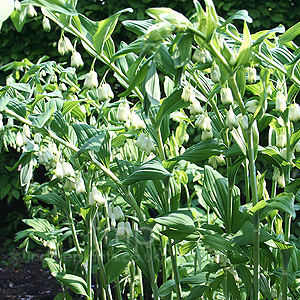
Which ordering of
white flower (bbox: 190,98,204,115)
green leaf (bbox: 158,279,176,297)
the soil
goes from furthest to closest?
the soil
green leaf (bbox: 158,279,176,297)
white flower (bbox: 190,98,204,115)

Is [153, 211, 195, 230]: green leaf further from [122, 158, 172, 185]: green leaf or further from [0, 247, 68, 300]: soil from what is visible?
[0, 247, 68, 300]: soil

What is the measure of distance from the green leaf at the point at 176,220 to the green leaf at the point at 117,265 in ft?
1.80

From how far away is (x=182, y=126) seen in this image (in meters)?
2.17

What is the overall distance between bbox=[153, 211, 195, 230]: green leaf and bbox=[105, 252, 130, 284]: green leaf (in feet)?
1.80

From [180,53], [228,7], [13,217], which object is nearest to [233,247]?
[180,53]

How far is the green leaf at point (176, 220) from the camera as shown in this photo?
1528mm

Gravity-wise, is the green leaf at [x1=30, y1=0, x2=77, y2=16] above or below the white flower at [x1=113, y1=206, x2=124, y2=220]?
above

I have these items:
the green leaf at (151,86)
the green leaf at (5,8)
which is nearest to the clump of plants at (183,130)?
the green leaf at (151,86)

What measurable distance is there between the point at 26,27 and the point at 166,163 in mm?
3555

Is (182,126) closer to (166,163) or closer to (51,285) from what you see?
(166,163)

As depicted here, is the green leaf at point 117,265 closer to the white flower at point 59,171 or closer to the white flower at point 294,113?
the white flower at point 59,171

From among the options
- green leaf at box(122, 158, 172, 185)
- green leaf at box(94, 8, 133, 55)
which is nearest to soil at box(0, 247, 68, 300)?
green leaf at box(122, 158, 172, 185)

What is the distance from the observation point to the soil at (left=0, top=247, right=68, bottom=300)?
12.6 ft

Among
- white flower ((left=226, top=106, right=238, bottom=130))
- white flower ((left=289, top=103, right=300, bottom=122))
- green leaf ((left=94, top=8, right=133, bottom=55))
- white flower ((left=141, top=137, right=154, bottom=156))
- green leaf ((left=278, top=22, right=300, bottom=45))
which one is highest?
green leaf ((left=94, top=8, right=133, bottom=55))
